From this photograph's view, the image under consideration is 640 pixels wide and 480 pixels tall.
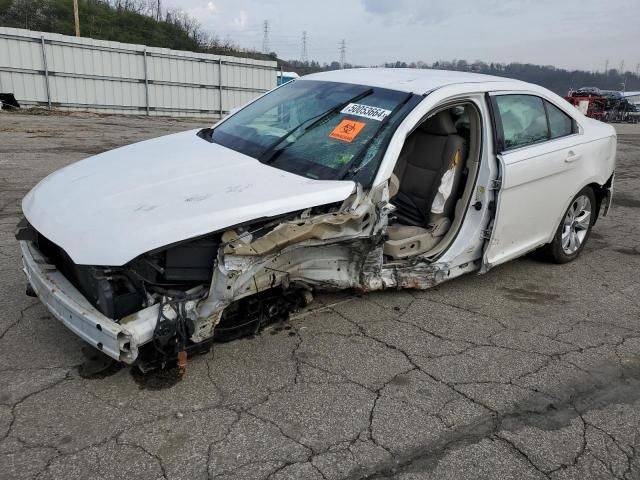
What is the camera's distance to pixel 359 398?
2.86 m

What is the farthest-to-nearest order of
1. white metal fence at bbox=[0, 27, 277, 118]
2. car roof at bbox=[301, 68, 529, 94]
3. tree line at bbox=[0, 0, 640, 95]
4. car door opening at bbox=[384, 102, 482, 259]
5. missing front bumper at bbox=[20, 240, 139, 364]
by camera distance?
tree line at bbox=[0, 0, 640, 95] → white metal fence at bbox=[0, 27, 277, 118] → car door opening at bbox=[384, 102, 482, 259] → car roof at bbox=[301, 68, 529, 94] → missing front bumper at bbox=[20, 240, 139, 364]

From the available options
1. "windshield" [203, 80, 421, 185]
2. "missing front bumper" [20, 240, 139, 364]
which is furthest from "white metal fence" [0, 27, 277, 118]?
"missing front bumper" [20, 240, 139, 364]

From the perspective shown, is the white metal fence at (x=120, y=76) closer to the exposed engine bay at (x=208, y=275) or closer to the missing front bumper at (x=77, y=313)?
the exposed engine bay at (x=208, y=275)

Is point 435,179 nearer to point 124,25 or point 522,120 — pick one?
point 522,120

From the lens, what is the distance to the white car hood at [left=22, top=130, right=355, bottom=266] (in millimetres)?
2580

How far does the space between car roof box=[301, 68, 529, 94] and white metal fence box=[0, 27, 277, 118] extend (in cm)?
1814

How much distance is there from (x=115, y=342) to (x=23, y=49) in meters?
19.9

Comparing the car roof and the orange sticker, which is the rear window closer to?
the car roof

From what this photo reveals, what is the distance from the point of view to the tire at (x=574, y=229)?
491 centimetres

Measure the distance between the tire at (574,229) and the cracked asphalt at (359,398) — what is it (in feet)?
2.55

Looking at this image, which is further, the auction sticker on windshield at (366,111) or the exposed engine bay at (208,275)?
the auction sticker on windshield at (366,111)

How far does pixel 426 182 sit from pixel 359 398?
2028 mm

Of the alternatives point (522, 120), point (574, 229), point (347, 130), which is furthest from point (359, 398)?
point (574, 229)

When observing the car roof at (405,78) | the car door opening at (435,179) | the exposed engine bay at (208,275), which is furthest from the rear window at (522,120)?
the exposed engine bay at (208,275)
